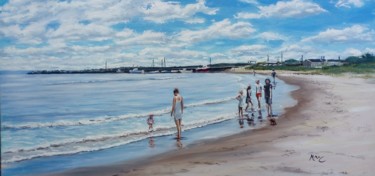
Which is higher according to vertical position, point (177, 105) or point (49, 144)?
point (177, 105)

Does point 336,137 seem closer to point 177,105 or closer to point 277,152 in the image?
point 277,152

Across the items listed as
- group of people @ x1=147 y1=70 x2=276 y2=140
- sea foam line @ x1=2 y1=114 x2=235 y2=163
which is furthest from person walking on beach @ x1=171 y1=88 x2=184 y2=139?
sea foam line @ x1=2 y1=114 x2=235 y2=163

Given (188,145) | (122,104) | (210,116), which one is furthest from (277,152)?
(122,104)

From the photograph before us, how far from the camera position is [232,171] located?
5223 mm

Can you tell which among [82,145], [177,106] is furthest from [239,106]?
[82,145]

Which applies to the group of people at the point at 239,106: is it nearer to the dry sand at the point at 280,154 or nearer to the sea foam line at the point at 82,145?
the sea foam line at the point at 82,145

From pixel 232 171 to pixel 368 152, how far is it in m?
1.84

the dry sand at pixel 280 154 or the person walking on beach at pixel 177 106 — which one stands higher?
the person walking on beach at pixel 177 106
